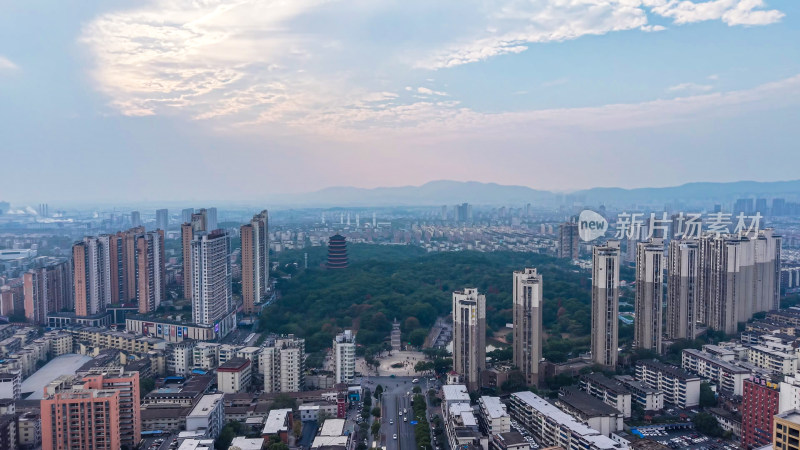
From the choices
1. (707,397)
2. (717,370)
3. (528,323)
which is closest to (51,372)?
(528,323)

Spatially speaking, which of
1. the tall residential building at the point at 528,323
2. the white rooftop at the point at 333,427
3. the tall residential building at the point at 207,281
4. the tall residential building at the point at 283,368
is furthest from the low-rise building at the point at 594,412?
the tall residential building at the point at 207,281

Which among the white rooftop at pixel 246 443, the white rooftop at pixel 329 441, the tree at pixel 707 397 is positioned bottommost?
the tree at pixel 707 397

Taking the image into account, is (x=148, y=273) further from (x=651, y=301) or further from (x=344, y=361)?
(x=651, y=301)

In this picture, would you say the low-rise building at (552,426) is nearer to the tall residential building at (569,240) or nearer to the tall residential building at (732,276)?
the tall residential building at (732,276)

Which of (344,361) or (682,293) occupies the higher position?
(682,293)

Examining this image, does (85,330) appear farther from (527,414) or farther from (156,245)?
(527,414)

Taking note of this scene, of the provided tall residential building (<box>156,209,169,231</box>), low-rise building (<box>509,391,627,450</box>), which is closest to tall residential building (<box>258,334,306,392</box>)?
low-rise building (<box>509,391,627,450</box>)
